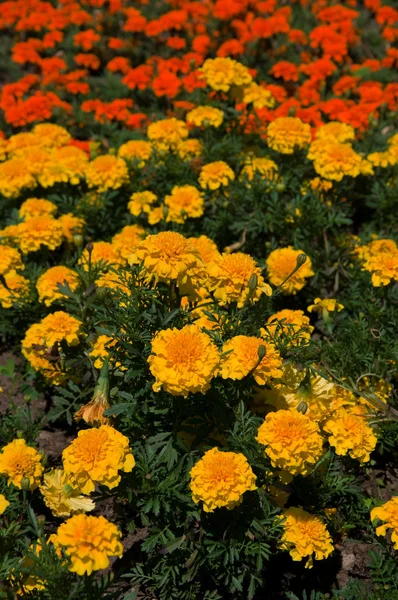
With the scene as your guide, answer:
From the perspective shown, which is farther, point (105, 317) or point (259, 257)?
point (259, 257)

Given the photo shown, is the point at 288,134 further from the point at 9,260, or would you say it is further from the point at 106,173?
the point at 9,260

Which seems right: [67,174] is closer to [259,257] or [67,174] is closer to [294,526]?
[259,257]

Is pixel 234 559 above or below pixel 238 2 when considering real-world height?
below

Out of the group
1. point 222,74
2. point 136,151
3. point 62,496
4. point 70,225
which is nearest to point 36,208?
point 70,225

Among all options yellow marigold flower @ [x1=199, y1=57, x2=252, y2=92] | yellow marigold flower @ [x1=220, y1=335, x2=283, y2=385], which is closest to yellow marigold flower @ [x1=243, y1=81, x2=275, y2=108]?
yellow marigold flower @ [x1=199, y1=57, x2=252, y2=92]

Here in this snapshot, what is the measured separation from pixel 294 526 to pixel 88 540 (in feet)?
2.94

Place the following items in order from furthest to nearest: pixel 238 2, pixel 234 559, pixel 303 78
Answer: pixel 238 2, pixel 303 78, pixel 234 559

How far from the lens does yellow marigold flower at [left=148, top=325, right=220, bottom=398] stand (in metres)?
2.37

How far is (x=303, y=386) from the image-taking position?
2857mm

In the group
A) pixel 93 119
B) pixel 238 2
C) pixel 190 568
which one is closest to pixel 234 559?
pixel 190 568

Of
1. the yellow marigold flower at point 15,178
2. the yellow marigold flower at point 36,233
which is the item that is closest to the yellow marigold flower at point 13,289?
the yellow marigold flower at point 36,233

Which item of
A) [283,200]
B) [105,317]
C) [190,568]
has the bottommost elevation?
[190,568]

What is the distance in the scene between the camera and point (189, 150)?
4602 mm

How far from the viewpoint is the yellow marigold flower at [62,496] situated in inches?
106
